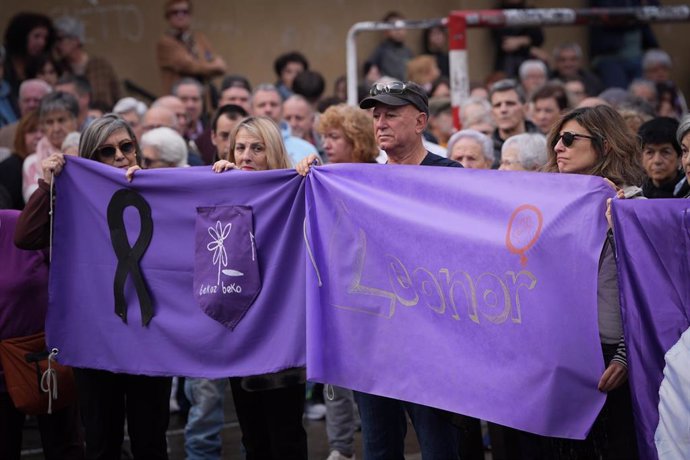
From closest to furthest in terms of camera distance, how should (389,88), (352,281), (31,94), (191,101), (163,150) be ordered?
(352,281) < (389,88) < (163,150) < (31,94) < (191,101)

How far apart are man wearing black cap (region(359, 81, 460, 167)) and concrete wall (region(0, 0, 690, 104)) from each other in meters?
7.11

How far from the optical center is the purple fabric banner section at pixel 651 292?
16.2 ft

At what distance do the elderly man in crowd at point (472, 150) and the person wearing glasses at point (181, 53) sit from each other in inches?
205

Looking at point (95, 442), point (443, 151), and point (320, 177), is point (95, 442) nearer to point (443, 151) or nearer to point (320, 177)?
point (320, 177)

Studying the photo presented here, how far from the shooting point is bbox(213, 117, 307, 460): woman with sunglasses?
5.98 metres

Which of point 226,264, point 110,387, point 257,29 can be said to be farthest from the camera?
point 257,29

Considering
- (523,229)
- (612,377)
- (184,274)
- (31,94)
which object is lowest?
(612,377)

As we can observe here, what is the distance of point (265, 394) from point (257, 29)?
8.12 meters

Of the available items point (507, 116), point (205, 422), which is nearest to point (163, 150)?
point (205, 422)

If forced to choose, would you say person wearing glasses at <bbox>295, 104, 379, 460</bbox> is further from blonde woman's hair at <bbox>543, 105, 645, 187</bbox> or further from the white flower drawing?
blonde woman's hair at <bbox>543, 105, 645, 187</bbox>

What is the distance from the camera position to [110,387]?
250 inches

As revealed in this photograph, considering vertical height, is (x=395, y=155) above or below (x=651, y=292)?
above

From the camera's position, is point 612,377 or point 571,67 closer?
point 612,377

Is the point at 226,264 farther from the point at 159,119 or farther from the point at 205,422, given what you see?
the point at 159,119
